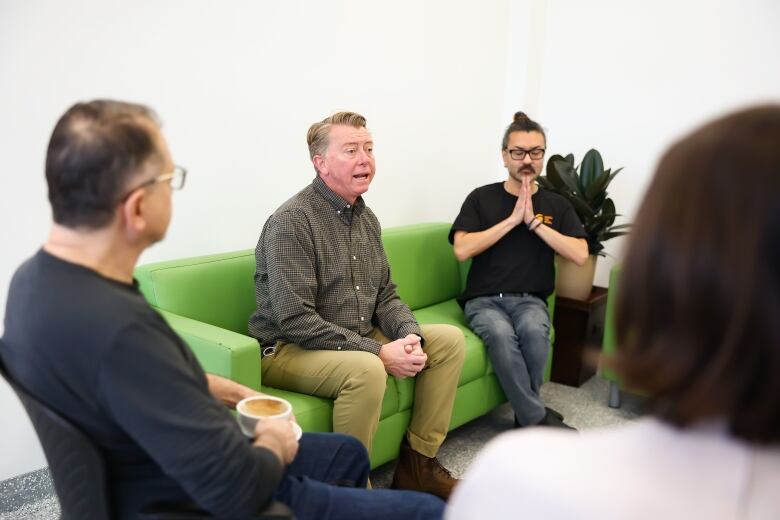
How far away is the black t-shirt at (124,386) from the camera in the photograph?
1062 mm

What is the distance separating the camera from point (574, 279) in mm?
3668

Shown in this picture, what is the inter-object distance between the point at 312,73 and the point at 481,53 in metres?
1.49

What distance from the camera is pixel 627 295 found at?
2.24 feet

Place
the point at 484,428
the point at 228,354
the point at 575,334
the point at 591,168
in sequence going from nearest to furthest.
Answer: the point at 228,354, the point at 484,428, the point at 575,334, the point at 591,168

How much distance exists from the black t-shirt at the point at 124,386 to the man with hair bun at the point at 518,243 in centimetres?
198

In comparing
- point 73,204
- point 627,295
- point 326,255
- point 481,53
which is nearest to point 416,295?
point 326,255

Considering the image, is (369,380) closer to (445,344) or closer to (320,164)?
(445,344)

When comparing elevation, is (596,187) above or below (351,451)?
above

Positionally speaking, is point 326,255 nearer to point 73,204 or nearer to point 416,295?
point 416,295

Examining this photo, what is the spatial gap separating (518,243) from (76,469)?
2459 millimetres


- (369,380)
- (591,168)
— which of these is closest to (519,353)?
(369,380)

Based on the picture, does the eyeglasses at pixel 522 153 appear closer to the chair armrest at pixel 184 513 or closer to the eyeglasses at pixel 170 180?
the eyeglasses at pixel 170 180

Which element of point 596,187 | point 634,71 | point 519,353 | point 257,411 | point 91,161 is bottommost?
point 519,353

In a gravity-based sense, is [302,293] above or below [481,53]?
below
